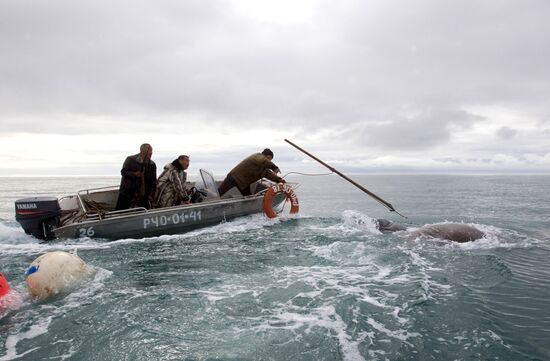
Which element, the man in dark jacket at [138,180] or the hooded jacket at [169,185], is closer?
the man in dark jacket at [138,180]

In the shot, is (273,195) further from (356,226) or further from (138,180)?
(138,180)

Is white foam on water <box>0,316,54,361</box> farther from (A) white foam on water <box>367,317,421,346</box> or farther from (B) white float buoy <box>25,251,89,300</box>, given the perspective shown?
(A) white foam on water <box>367,317,421,346</box>

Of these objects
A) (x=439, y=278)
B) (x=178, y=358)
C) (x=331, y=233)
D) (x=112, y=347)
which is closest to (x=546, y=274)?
(x=439, y=278)

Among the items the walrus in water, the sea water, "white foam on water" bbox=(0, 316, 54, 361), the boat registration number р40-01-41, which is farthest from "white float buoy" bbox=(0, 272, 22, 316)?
the walrus in water

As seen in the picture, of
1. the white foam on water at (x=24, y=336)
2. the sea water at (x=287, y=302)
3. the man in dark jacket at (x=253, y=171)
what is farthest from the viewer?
the man in dark jacket at (x=253, y=171)

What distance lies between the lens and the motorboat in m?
10.1

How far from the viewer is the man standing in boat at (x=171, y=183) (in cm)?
1234

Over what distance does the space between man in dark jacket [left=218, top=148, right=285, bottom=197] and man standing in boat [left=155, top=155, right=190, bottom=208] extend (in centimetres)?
255

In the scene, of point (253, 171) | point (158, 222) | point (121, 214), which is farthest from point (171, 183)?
point (253, 171)

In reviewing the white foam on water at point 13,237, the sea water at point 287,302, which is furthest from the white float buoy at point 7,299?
the white foam on water at point 13,237

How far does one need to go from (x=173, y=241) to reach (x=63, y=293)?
4728mm

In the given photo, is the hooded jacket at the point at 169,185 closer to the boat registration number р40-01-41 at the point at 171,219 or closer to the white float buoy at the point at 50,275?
the boat registration number р40-01-41 at the point at 171,219

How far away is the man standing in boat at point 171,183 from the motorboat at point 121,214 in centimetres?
72

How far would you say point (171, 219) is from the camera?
1159 cm
